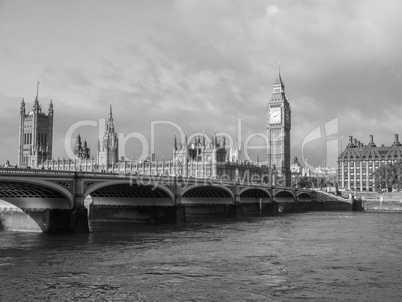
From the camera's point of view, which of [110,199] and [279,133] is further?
[279,133]

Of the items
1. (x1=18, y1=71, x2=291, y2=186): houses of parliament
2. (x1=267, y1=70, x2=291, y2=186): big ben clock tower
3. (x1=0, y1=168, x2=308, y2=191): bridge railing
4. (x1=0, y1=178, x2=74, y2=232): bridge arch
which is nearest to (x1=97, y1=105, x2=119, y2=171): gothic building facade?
(x1=18, y1=71, x2=291, y2=186): houses of parliament

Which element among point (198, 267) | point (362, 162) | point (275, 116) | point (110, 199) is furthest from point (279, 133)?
point (198, 267)

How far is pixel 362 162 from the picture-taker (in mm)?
165250

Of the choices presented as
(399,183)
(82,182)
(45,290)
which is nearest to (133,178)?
(82,182)

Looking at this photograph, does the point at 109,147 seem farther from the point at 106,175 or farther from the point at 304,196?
the point at 106,175

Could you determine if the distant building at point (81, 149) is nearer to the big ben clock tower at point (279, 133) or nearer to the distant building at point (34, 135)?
the distant building at point (34, 135)

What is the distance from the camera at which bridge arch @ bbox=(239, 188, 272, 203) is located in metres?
87.4

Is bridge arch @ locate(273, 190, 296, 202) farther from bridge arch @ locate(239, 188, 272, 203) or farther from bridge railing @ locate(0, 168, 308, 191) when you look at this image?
bridge railing @ locate(0, 168, 308, 191)

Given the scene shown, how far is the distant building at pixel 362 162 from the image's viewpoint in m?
162

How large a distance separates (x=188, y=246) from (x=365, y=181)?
136802 millimetres

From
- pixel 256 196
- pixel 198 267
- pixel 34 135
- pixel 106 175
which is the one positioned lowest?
pixel 198 267

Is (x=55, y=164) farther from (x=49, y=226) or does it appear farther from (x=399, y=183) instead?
(x=49, y=226)

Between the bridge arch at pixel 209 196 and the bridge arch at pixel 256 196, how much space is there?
9585mm

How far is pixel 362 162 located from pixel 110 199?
391 ft
